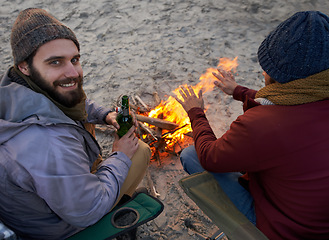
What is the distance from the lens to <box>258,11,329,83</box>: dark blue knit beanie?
1835 millimetres

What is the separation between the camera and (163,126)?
151 inches

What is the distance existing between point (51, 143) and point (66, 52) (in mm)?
860

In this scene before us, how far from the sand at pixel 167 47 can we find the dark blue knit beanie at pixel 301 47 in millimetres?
2084

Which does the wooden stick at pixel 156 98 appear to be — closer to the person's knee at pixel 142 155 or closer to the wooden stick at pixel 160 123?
the wooden stick at pixel 160 123

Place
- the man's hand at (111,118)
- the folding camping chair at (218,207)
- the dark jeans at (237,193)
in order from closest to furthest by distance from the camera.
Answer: the folding camping chair at (218,207) < the dark jeans at (237,193) < the man's hand at (111,118)

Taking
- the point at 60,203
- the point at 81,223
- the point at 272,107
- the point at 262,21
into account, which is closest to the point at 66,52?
the point at 60,203

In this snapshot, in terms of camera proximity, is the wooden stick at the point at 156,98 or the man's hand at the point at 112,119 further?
the wooden stick at the point at 156,98

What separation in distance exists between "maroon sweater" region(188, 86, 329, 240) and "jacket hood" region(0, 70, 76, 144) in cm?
136

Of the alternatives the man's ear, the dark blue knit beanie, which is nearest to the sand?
the man's ear

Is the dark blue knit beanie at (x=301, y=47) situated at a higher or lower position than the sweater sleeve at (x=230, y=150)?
higher

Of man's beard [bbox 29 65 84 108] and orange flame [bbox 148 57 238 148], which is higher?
man's beard [bbox 29 65 84 108]

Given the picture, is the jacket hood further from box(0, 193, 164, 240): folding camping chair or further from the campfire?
the campfire

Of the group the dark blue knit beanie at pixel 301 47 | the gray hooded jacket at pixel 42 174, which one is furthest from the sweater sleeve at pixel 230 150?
the gray hooded jacket at pixel 42 174

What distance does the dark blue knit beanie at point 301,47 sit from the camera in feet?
6.02
